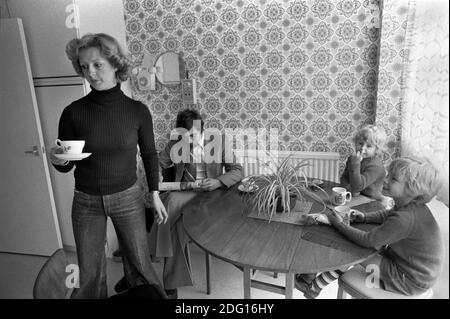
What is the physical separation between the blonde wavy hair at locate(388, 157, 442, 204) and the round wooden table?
0.81 feet

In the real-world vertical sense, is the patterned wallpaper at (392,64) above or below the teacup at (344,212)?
above

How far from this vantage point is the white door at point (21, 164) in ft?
6.80

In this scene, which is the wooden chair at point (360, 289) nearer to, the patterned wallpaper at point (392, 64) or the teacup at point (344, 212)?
the teacup at point (344, 212)

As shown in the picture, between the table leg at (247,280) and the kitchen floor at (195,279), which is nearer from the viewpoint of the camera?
the table leg at (247,280)

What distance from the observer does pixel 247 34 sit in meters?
2.20

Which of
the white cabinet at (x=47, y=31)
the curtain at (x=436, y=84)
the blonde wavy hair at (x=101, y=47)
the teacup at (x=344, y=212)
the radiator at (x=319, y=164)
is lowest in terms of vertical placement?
the radiator at (x=319, y=164)

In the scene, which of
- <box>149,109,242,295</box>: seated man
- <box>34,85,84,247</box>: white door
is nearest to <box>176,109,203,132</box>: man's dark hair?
<box>149,109,242,295</box>: seated man

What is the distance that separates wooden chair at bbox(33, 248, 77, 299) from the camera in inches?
33.4

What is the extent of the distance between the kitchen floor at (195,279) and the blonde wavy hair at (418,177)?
0.91m

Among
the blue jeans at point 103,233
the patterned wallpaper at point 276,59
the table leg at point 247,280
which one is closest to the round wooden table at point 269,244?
the table leg at point 247,280

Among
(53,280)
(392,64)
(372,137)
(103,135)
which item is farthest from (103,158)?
(392,64)

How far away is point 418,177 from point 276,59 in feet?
4.66
